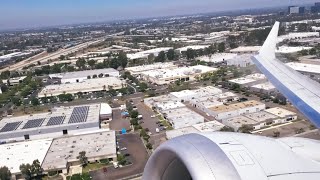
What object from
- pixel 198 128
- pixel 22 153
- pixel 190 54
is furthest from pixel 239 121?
pixel 190 54

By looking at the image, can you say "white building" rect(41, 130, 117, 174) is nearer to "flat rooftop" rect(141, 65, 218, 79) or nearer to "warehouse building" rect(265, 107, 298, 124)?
"warehouse building" rect(265, 107, 298, 124)

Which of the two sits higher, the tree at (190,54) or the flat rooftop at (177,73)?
the tree at (190,54)

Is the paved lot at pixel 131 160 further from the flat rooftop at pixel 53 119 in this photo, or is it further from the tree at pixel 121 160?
the flat rooftop at pixel 53 119

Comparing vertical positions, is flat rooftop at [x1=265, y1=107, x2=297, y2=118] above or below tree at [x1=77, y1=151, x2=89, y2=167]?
above

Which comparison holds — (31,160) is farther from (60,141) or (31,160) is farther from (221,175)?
(221,175)

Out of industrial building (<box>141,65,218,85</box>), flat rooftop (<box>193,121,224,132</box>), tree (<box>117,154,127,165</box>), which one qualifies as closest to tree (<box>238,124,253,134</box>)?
flat rooftop (<box>193,121,224,132</box>)

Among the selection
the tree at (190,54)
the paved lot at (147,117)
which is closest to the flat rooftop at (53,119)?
the paved lot at (147,117)

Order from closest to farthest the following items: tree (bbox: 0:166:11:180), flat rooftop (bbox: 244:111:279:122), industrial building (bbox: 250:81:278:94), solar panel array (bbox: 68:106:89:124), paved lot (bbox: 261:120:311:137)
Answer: tree (bbox: 0:166:11:180)
paved lot (bbox: 261:120:311:137)
flat rooftop (bbox: 244:111:279:122)
solar panel array (bbox: 68:106:89:124)
industrial building (bbox: 250:81:278:94)
